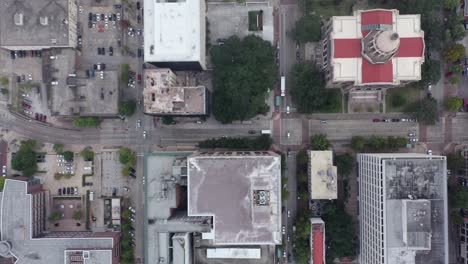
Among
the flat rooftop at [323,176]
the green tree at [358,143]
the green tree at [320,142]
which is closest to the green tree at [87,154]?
the flat rooftop at [323,176]

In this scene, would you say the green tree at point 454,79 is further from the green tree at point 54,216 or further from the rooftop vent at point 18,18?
the rooftop vent at point 18,18

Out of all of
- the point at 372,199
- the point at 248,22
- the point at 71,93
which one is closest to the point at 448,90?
the point at 372,199

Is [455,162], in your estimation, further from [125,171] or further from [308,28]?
[125,171]

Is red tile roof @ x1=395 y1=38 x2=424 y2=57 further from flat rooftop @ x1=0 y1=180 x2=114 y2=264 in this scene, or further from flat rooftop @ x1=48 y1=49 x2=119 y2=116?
flat rooftop @ x1=0 y1=180 x2=114 y2=264

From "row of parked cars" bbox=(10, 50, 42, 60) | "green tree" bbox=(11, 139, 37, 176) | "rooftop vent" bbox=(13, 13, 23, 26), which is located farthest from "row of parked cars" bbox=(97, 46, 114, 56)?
"green tree" bbox=(11, 139, 37, 176)

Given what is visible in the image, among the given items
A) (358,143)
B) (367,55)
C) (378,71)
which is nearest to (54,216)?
(358,143)

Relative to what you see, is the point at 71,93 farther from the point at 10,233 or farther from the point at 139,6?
the point at 10,233
